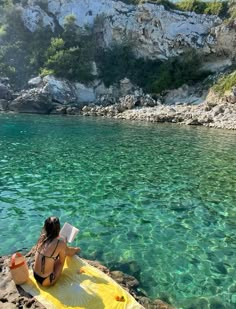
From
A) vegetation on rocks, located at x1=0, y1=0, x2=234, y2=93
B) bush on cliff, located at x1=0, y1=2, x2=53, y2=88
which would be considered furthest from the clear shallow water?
bush on cliff, located at x1=0, y1=2, x2=53, y2=88

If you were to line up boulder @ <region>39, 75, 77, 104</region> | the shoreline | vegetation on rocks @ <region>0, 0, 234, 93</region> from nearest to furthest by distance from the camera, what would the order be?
the shoreline, boulder @ <region>39, 75, 77, 104</region>, vegetation on rocks @ <region>0, 0, 234, 93</region>

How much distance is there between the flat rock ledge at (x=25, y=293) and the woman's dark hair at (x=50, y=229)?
0.88m

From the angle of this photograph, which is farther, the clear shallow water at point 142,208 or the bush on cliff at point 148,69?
the bush on cliff at point 148,69

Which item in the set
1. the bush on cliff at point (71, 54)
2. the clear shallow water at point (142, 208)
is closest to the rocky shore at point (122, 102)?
the bush on cliff at point (71, 54)

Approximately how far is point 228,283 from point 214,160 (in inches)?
490

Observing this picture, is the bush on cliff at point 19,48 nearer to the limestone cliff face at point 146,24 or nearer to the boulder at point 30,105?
the limestone cliff face at point 146,24

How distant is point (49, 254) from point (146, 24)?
58652 mm

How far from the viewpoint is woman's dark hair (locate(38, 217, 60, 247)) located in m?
5.79

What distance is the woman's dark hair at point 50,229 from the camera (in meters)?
5.79

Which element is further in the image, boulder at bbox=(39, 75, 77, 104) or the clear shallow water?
boulder at bbox=(39, 75, 77, 104)

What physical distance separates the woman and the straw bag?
187mm

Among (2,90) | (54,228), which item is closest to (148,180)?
(54,228)

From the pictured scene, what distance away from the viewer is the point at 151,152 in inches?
828

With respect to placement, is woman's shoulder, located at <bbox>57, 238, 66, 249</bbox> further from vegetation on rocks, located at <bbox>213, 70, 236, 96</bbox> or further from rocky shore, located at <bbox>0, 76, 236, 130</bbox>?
vegetation on rocks, located at <bbox>213, 70, 236, 96</bbox>
